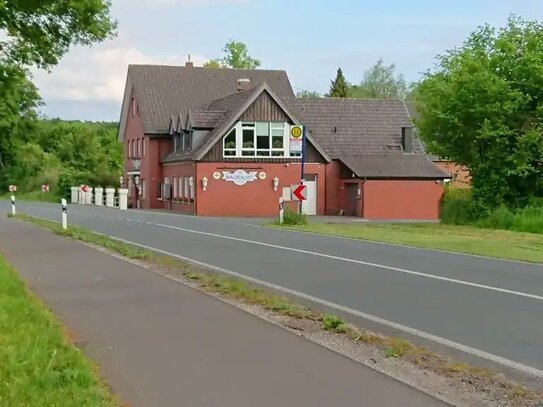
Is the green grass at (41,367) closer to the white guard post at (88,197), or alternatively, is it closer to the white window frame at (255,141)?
the white window frame at (255,141)

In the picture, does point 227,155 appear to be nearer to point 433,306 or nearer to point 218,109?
point 218,109

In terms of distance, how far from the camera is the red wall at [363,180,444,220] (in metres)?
52.8

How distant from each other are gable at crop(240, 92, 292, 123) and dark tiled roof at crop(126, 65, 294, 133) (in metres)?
11.0

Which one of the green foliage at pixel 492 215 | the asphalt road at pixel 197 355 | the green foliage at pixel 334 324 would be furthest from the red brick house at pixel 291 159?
the green foliage at pixel 334 324

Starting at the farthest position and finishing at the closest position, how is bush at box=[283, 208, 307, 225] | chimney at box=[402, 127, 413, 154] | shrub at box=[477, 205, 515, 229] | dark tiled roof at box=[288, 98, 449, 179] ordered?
chimney at box=[402, 127, 413, 154] < dark tiled roof at box=[288, 98, 449, 179] < shrub at box=[477, 205, 515, 229] < bush at box=[283, 208, 307, 225]

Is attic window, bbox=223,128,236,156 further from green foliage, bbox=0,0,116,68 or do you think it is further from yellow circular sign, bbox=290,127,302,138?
green foliage, bbox=0,0,116,68

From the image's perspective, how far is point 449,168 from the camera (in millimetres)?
63312

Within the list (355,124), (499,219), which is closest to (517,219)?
(499,219)

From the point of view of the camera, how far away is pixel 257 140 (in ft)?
178

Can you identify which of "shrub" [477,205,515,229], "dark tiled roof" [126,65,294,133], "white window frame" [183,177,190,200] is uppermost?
"dark tiled roof" [126,65,294,133]

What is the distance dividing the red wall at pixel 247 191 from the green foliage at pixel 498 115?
13590 mm

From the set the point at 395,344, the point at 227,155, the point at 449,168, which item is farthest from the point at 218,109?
the point at 395,344

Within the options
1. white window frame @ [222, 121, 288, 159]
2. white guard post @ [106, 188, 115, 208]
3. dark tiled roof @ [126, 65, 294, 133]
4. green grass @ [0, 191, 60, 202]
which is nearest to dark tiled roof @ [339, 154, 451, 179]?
white window frame @ [222, 121, 288, 159]

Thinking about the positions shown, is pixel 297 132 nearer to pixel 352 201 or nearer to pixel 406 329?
pixel 352 201
